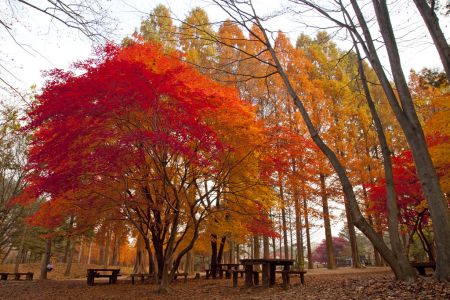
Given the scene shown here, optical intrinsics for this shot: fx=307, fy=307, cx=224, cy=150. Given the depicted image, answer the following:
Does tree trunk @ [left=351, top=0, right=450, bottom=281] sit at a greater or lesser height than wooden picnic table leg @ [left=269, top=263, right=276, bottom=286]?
greater

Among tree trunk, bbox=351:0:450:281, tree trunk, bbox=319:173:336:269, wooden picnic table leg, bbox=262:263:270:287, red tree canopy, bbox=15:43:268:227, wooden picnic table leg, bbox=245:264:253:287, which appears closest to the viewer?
tree trunk, bbox=351:0:450:281

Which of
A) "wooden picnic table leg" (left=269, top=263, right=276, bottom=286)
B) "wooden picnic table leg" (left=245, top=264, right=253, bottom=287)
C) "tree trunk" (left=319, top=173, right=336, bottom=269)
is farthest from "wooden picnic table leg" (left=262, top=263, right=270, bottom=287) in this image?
"tree trunk" (left=319, top=173, right=336, bottom=269)

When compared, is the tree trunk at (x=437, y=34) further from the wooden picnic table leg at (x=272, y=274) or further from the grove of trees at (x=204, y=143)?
the wooden picnic table leg at (x=272, y=274)

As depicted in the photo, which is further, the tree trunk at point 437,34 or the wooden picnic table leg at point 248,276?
the wooden picnic table leg at point 248,276

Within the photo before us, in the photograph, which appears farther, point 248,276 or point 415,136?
point 248,276

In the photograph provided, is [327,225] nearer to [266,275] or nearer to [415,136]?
[266,275]

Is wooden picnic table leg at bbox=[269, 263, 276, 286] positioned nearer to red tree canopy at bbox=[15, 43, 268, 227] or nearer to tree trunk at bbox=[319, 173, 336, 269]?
red tree canopy at bbox=[15, 43, 268, 227]

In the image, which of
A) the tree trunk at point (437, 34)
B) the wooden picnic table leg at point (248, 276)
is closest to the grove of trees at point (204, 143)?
the tree trunk at point (437, 34)

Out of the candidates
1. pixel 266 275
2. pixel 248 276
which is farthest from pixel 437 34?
pixel 248 276

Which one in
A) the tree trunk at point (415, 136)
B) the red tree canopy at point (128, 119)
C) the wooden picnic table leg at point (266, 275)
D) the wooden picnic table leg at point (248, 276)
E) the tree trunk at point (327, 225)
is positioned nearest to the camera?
the tree trunk at point (415, 136)

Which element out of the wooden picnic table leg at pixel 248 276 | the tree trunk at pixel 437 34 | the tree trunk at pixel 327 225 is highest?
the tree trunk at pixel 437 34

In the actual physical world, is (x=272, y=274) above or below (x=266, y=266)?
below

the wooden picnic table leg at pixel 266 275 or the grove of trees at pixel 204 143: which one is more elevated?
the grove of trees at pixel 204 143

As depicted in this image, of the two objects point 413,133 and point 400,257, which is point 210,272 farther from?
point 413,133
